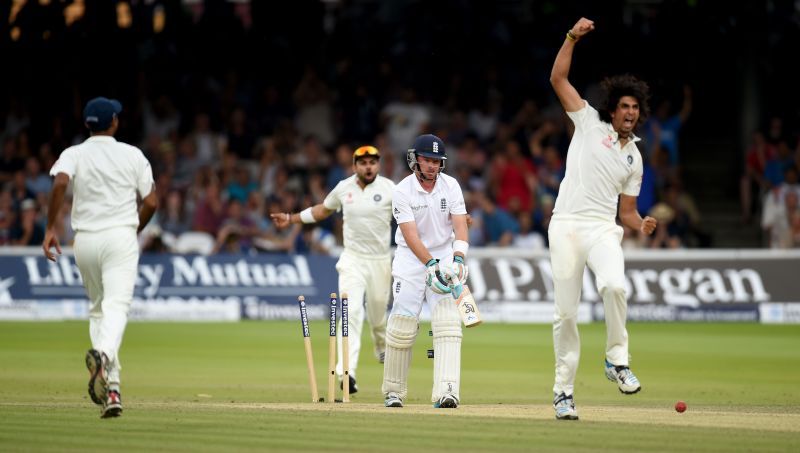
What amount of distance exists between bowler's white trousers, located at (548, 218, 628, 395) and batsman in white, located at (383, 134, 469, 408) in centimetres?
99

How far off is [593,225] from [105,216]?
332 cm

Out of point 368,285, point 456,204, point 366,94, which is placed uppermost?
Answer: point 366,94

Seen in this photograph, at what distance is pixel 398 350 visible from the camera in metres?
10.7

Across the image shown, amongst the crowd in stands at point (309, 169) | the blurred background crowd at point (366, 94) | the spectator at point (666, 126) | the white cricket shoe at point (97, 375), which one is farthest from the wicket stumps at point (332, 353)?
the spectator at point (666, 126)

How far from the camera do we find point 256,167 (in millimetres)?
24500

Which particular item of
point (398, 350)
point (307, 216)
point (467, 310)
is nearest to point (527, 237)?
point (307, 216)

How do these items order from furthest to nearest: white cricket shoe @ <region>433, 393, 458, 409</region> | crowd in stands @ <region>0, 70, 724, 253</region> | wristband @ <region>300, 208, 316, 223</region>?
crowd in stands @ <region>0, 70, 724, 253</region> < wristband @ <region>300, 208, 316, 223</region> < white cricket shoe @ <region>433, 393, 458, 409</region>

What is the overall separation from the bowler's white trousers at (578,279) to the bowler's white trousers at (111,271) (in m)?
2.89

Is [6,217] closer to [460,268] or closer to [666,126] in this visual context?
[666,126]

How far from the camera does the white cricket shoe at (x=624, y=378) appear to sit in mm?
9391

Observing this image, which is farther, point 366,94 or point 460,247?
point 366,94

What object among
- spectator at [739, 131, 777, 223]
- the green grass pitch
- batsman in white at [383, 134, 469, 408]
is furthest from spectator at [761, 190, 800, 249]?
batsman in white at [383, 134, 469, 408]

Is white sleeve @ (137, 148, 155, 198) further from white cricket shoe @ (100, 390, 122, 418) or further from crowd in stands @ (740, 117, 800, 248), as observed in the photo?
crowd in stands @ (740, 117, 800, 248)

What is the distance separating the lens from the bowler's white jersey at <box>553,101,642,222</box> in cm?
955
